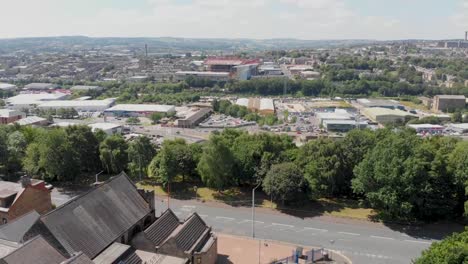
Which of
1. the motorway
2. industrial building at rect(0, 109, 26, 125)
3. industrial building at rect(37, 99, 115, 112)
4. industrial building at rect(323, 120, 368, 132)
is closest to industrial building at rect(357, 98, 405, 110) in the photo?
industrial building at rect(323, 120, 368, 132)

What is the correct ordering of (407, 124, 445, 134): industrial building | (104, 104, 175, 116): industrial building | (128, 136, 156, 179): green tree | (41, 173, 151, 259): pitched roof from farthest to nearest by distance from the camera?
1. (104, 104, 175, 116): industrial building
2. (407, 124, 445, 134): industrial building
3. (128, 136, 156, 179): green tree
4. (41, 173, 151, 259): pitched roof

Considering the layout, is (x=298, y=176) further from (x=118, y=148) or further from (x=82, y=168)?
(x=82, y=168)

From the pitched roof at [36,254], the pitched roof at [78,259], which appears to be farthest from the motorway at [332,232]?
the pitched roof at [36,254]

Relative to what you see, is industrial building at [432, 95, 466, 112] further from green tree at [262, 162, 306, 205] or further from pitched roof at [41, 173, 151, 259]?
pitched roof at [41, 173, 151, 259]

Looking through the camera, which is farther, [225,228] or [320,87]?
[320,87]

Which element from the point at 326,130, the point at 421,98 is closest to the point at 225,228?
the point at 326,130

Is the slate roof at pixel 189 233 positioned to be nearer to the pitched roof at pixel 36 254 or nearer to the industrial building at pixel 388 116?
the pitched roof at pixel 36 254
